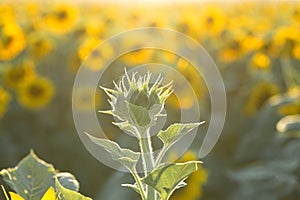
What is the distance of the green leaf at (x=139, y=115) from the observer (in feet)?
2.34

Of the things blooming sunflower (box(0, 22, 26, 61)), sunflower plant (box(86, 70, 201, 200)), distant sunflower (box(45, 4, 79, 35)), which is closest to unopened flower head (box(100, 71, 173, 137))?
sunflower plant (box(86, 70, 201, 200))

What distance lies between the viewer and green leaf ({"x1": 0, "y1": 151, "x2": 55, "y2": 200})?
95cm

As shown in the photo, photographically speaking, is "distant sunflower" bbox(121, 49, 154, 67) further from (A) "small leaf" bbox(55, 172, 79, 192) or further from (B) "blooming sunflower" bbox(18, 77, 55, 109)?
(A) "small leaf" bbox(55, 172, 79, 192)

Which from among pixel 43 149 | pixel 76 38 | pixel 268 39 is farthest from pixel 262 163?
pixel 76 38

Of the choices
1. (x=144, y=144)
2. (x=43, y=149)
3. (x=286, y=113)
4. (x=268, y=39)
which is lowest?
(x=144, y=144)

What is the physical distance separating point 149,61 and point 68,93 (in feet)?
1.95

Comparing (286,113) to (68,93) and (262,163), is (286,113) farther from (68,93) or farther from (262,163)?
(68,93)

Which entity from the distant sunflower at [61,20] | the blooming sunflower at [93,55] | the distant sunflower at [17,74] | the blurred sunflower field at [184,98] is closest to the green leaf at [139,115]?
the blurred sunflower field at [184,98]

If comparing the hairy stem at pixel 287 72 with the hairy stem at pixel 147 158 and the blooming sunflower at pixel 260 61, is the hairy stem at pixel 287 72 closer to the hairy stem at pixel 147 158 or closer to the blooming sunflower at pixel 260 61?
the blooming sunflower at pixel 260 61

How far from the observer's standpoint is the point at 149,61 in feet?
14.8

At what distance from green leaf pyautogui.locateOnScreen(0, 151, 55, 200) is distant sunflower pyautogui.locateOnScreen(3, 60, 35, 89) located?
2.77m

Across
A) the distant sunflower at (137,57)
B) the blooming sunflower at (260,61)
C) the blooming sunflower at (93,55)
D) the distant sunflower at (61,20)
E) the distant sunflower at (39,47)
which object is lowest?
the distant sunflower at (39,47)

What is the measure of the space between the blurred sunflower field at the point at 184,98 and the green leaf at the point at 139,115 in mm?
1950

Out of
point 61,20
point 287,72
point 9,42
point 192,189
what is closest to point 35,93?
point 9,42
